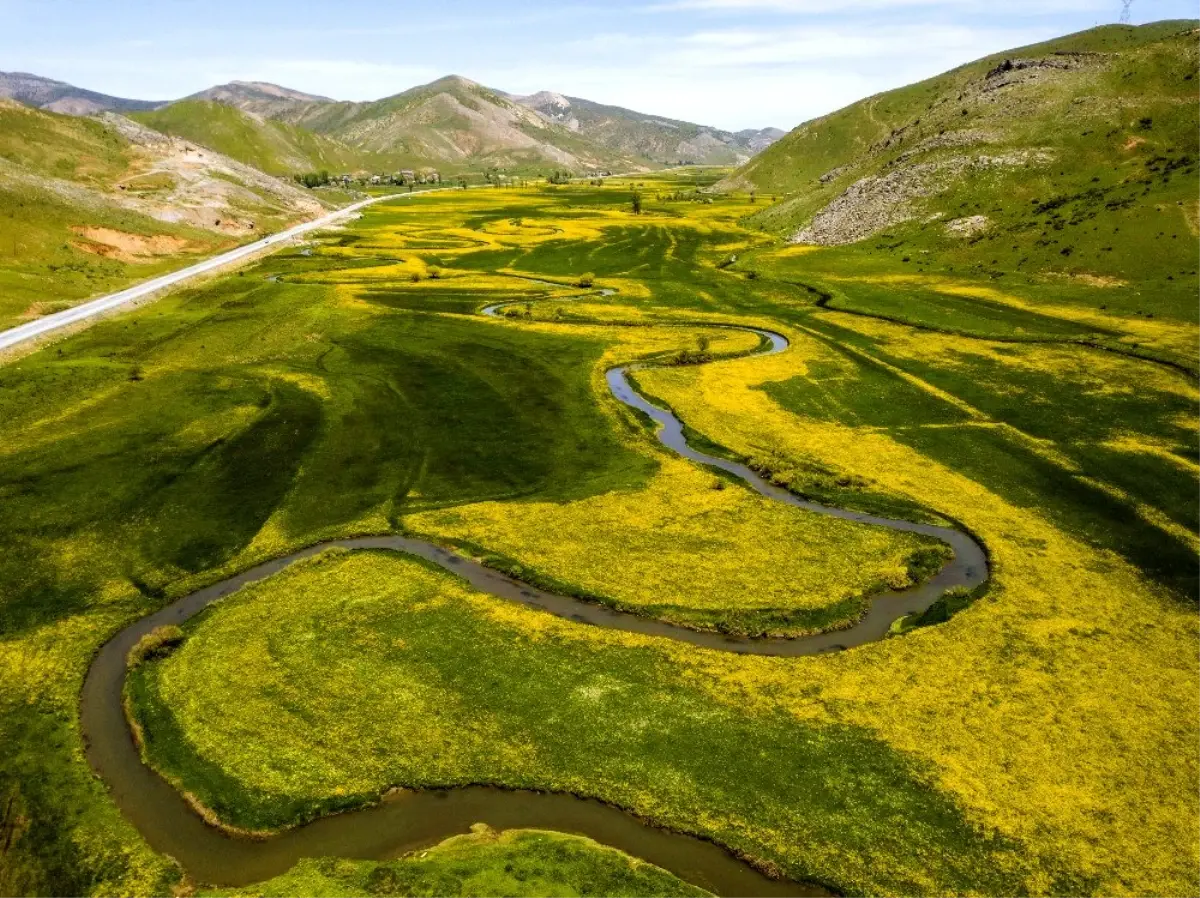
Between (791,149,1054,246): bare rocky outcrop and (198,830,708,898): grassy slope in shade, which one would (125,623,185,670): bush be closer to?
(198,830,708,898): grassy slope in shade

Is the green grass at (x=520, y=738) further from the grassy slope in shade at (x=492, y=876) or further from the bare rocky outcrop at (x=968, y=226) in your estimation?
the bare rocky outcrop at (x=968, y=226)

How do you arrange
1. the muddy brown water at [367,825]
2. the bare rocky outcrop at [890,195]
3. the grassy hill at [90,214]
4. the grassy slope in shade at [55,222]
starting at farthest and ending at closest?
→ 1. the bare rocky outcrop at [890,195]
2. the grassy hill at [90,214]
3. the grassy slope in shade at [55,222]
4. the muddy brown water at [367,825]

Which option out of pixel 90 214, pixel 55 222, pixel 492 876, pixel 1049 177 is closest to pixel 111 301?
pixel 55 222

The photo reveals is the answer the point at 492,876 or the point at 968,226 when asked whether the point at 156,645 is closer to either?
the point at 492,876

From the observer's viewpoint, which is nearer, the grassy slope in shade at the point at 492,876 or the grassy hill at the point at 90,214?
the grassy slope in shade at the point at 492,876

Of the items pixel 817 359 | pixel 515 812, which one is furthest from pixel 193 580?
pixel 817 359

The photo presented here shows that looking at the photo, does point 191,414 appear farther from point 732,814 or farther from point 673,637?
point 732,814

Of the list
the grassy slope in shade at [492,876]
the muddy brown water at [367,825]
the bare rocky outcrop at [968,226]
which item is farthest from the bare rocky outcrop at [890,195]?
the grassy slope in shade at [492,876]

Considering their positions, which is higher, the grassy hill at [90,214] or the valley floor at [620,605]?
the grassy hill at [90,214]
